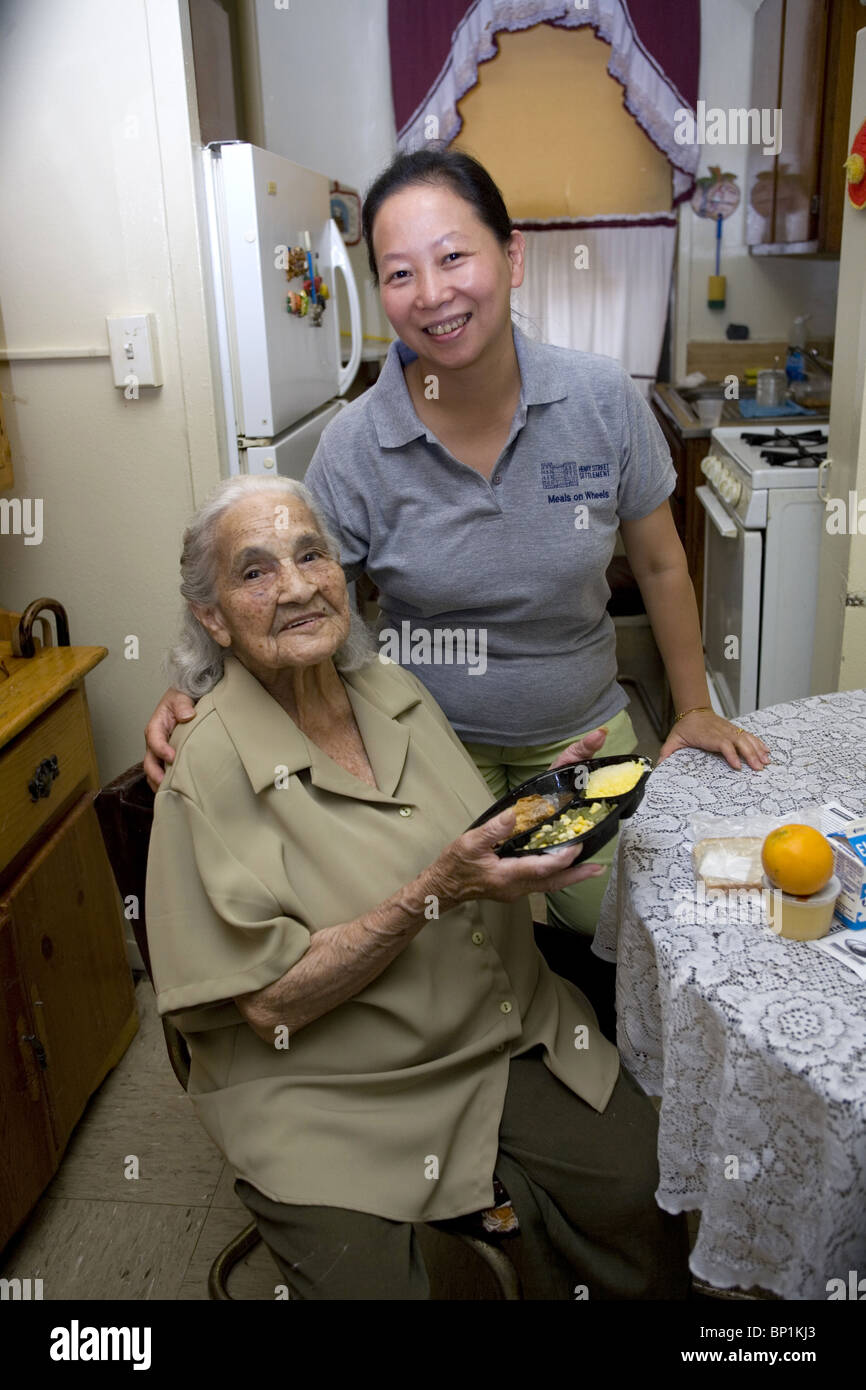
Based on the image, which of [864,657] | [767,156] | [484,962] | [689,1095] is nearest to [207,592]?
[484,962]

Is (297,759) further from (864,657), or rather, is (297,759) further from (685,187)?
(685,187)

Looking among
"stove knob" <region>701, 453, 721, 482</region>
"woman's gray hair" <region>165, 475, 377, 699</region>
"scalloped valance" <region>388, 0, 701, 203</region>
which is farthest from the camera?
"scalloped valance" <region>388, 0, 701, 203</region>

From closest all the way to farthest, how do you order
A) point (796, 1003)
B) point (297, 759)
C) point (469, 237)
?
1. point (796, 1003)
2. point (297, 759)
3. point (469, 237)

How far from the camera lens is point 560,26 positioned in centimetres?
419

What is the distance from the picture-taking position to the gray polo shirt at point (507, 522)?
5.24 feet

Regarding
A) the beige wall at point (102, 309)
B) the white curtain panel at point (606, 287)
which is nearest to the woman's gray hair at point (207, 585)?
the beige wall at point (102, 309)

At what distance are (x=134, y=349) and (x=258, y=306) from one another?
0.30 meters

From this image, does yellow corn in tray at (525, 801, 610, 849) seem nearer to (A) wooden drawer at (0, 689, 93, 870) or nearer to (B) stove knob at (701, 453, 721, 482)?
(A) wooden drawer at (0, 689, 93, 870)

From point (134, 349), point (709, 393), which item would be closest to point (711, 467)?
point (709, 393)

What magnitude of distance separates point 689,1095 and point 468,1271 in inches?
31.9

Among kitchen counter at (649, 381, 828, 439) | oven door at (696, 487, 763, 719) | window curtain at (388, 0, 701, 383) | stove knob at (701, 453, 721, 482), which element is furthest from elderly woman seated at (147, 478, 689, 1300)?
window curtain at (388, 0, 701, 383)

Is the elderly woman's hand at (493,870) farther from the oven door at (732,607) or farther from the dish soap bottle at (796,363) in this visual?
the dish soap bottle at (796,363)

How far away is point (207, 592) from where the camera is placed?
4.55 ft

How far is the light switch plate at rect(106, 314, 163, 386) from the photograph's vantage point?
211 cm
